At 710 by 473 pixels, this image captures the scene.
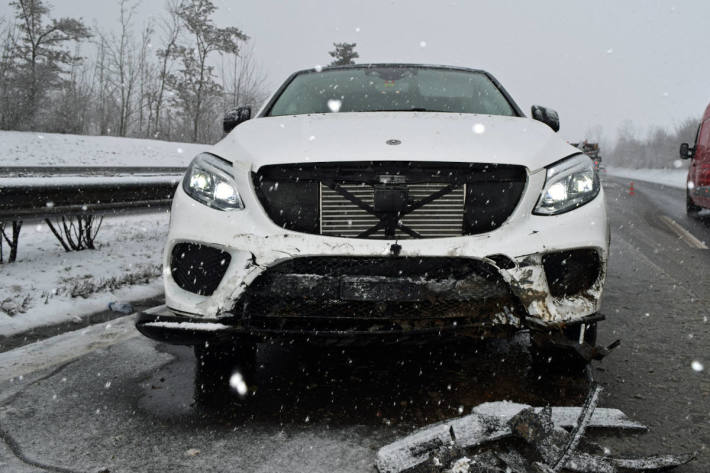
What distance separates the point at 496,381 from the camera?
2.70 meters

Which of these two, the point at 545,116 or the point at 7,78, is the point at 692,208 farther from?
the point at 7,78

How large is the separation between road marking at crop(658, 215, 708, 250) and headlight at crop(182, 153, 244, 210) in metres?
6.87

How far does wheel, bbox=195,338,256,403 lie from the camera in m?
2.55

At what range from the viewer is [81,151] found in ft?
85.6

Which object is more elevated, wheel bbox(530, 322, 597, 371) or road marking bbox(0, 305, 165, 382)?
wheel bbox(530, 322, 597, 371)

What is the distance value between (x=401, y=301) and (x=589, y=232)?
0.86 m

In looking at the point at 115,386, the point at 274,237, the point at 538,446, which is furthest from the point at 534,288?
the point at 115,386

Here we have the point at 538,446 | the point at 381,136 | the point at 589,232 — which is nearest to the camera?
the point at 538,446

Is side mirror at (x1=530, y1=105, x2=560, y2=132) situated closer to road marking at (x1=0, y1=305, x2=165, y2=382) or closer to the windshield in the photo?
the windshield

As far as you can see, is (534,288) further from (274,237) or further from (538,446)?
(274,237)

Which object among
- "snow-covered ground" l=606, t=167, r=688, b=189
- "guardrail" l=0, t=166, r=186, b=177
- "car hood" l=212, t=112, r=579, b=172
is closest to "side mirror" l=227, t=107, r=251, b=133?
"car hood" l=212, t=112, r=579, b=172

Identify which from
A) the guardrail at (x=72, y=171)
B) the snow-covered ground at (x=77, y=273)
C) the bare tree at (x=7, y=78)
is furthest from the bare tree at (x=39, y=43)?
the snow-covered ground at (x=77, y=273)

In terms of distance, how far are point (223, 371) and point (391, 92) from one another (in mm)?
2182

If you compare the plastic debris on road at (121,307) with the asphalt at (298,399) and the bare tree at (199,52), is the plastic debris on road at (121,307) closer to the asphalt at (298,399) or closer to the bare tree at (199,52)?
the asphalt at (298,399)
